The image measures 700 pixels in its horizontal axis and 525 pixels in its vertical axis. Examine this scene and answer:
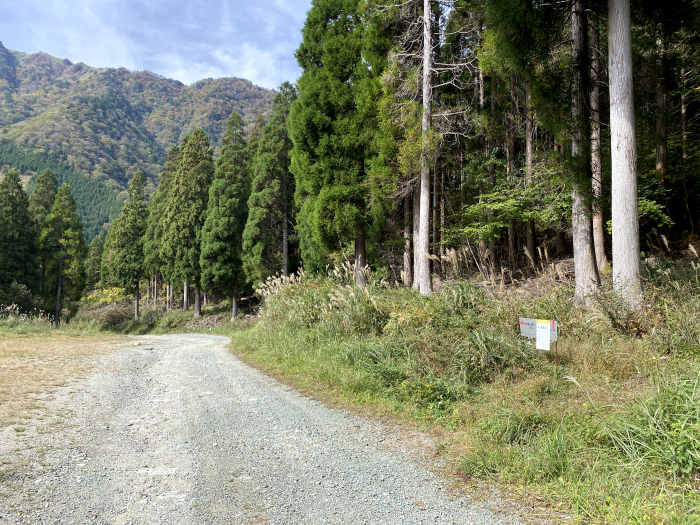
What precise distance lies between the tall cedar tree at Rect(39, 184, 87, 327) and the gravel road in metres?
27.5

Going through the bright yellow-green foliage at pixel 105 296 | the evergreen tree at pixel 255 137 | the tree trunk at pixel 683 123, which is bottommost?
the bright yellow-green foliage at pixel 105 296

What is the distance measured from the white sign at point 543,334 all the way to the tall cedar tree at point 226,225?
24283 millimetres

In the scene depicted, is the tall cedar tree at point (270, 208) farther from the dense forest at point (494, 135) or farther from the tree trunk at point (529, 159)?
the tree trunk at point (529, 159)

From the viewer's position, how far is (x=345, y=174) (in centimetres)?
1404

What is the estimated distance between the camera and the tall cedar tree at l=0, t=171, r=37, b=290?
26.4 metres

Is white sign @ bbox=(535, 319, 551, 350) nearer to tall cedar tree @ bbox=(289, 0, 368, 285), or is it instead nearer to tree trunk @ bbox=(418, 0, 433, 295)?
tree trunk @ bbox=(418, 0, 433, 295)

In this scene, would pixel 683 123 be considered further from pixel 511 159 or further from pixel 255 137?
pixel 255 137

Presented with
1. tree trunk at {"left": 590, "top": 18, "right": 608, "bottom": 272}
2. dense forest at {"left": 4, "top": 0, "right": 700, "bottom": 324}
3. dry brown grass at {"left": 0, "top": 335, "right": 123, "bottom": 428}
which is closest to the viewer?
dry brown grass at {"left": 0, "top": 335, "right": 123, "bottom": 428}

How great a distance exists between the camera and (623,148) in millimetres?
A: 6723

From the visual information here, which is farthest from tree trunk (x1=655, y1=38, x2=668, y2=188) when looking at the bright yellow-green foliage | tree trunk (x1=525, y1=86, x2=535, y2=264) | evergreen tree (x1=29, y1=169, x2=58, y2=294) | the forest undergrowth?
the bright yellow-green foliage

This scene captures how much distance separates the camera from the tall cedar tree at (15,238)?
26438mm

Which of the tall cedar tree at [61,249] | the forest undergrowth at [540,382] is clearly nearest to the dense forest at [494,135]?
the forest undergrowth at [540,382]

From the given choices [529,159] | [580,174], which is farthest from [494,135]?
[580,174]

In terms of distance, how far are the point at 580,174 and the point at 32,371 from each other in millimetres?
10493
